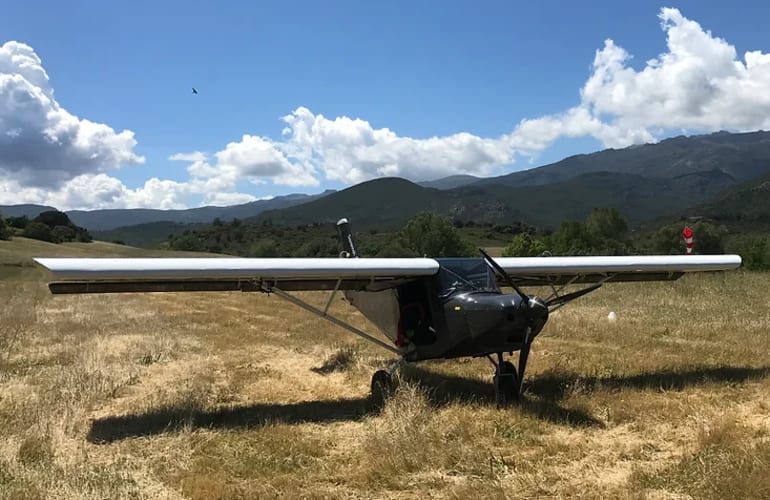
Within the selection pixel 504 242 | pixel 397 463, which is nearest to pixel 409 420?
pixel 397 463

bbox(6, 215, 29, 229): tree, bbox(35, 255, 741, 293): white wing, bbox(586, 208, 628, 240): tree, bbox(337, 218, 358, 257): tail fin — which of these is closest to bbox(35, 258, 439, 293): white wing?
bbox(35, 255, 741, 293): white wing

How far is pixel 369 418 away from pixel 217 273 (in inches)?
119

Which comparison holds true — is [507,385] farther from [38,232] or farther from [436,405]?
[38,232]

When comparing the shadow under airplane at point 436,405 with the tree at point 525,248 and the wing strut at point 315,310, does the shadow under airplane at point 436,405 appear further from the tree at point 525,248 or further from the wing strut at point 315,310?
the tree at point 525,248

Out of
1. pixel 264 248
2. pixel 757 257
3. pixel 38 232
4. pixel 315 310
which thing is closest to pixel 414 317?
pixel 315 310

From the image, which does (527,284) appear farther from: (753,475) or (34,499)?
(34,499)

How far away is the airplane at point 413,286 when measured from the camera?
8.15 m

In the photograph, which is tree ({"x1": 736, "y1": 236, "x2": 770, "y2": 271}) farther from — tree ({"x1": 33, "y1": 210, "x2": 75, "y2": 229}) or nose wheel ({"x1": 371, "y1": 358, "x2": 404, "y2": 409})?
tree ({"x1": 33, "y1": 210, "x2": 75, "y2": 229})

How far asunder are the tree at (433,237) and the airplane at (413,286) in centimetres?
7715

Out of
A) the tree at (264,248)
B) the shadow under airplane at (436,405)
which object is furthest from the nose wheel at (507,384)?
the tree at (264,248)

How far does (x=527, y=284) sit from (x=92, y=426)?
858 cm

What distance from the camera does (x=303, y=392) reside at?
10359 mm

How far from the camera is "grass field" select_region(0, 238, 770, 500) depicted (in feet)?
19.3

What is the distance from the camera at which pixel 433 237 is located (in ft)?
294
